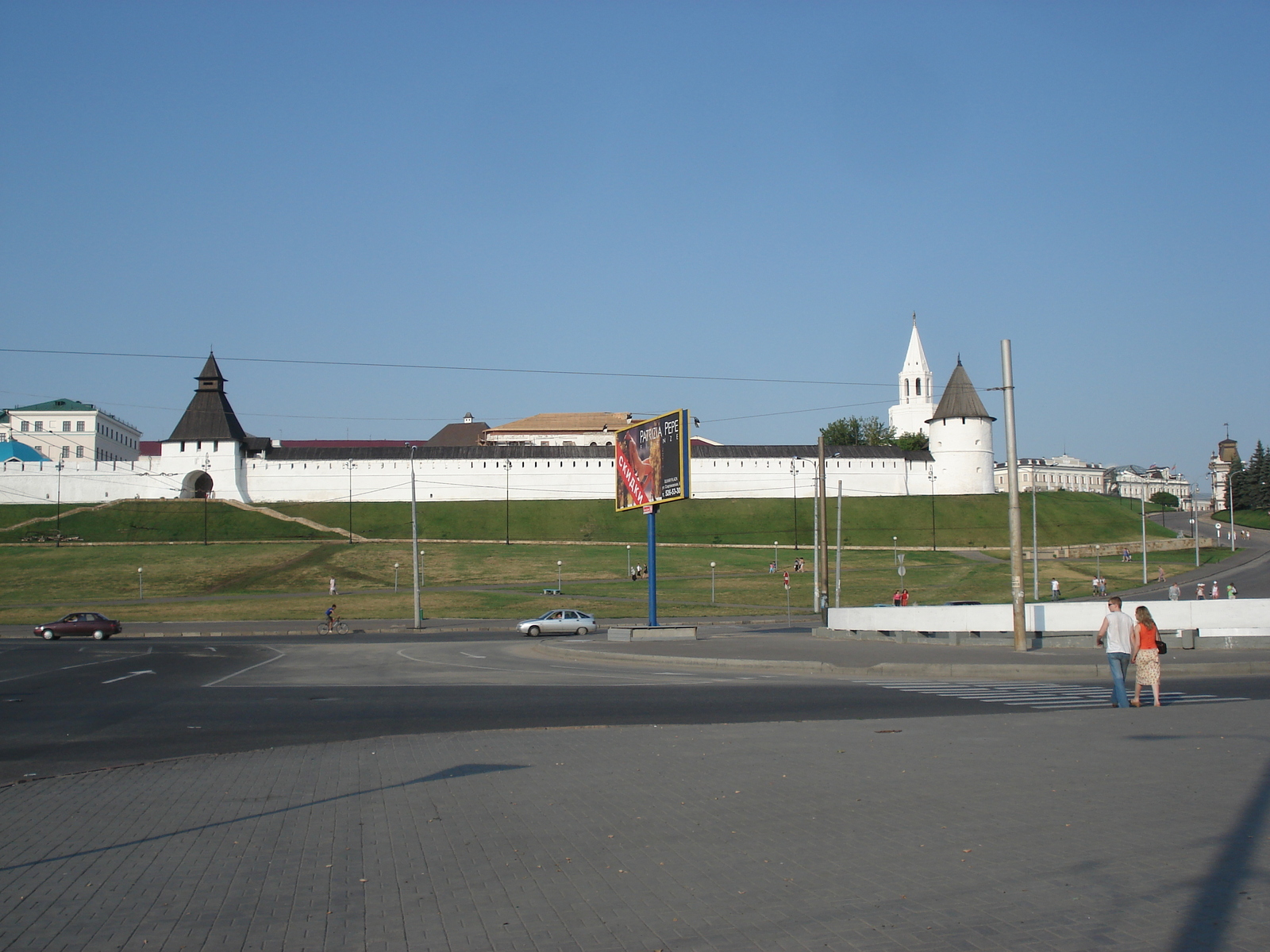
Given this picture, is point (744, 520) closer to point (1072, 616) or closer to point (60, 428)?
point (1072, 616)

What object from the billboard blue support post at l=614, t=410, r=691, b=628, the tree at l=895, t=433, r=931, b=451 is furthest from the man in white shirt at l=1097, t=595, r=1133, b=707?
the tree at l=895, t=433, r=931, b=451

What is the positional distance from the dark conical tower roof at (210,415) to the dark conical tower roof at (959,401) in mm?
77617

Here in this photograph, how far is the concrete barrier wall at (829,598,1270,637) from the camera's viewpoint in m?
22.5

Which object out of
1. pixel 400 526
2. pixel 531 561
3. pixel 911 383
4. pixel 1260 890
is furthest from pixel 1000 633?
pixel 911 383

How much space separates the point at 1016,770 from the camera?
321 inches

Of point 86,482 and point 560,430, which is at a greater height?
point 560,430

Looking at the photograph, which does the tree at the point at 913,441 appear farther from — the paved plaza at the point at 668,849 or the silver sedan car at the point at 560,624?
the paved plaza at the point at 668,849

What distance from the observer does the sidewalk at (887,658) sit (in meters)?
18.1

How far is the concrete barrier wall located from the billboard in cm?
820

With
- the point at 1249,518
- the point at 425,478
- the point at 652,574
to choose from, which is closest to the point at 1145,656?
the point at 652,574

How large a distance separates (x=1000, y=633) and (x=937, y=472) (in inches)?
3429

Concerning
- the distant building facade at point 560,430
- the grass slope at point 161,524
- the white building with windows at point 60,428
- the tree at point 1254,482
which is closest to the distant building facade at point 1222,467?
the tree at point 1254,482

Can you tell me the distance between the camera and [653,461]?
3522 centimetres

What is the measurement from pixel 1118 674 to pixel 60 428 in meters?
143
